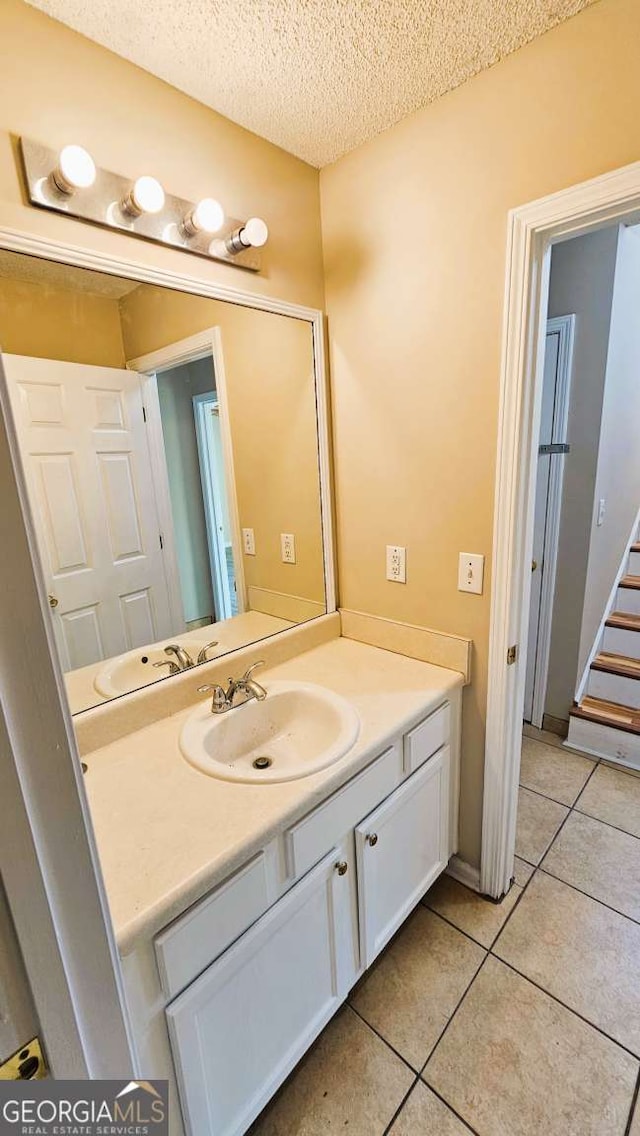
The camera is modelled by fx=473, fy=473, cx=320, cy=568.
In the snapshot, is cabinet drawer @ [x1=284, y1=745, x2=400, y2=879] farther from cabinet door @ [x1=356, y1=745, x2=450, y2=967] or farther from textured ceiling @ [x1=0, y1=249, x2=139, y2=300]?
textured ceiling @ [x1=0, y1=249, x2=139, y2=300]

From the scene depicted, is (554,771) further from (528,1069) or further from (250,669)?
(250,669)

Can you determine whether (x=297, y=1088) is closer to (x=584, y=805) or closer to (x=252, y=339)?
(x=584, y=805)

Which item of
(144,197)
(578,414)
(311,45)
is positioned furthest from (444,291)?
(578,414)

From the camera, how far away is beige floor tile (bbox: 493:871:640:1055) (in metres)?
1.30

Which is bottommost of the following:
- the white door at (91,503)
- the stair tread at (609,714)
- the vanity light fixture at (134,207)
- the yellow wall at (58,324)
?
the stair tread at (609,714)

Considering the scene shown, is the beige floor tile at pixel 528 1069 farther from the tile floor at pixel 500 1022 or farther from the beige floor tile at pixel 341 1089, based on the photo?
the beige floor tile at pixel 341 1089

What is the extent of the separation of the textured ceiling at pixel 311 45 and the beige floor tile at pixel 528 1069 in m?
2.45

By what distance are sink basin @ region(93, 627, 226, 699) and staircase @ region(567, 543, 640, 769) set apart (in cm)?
200

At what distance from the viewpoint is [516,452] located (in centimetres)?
130

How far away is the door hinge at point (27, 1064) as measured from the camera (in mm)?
389

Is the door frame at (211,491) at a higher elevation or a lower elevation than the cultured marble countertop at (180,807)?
higher

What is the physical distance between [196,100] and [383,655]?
1.68 meters

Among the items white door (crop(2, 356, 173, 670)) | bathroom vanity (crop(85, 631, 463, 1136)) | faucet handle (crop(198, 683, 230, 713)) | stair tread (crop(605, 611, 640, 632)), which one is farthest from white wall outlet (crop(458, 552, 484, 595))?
stair tread (crop(605, 611, 640, 632))

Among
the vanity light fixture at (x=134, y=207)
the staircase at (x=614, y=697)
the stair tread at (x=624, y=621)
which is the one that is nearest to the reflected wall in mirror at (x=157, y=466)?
the vanity light fixture at (x=134, y=207)
